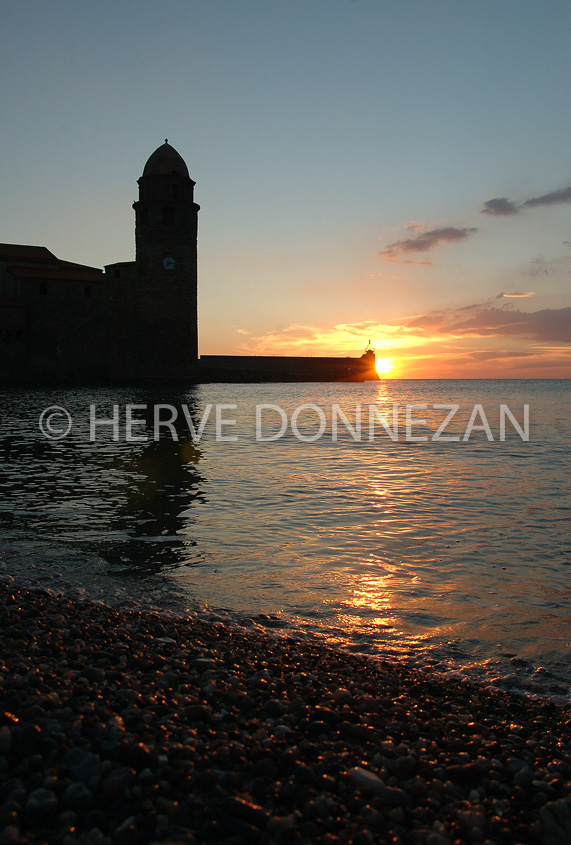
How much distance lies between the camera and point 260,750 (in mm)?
2520

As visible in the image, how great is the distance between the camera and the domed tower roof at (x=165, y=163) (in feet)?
168

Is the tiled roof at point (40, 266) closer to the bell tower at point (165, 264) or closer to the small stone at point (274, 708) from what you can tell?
the bell tower at point (165, 264)

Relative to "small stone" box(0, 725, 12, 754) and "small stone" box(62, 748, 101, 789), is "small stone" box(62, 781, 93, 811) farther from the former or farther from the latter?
"small stone" box(0, 725, 12, 754)

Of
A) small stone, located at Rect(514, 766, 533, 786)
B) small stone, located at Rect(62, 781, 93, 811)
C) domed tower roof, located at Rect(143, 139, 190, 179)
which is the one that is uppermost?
domed tower roof, located at Rect(143, 139, 190, 179)

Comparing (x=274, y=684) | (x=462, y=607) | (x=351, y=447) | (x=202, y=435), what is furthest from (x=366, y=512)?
(x=202, y=435)

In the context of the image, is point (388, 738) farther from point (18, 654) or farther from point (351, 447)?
point (351, 447)

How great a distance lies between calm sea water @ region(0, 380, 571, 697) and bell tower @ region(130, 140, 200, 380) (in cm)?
3961

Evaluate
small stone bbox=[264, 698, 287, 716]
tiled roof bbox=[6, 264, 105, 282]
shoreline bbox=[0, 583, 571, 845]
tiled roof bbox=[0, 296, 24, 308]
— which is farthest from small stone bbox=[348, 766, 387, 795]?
tiled roof bbox=[6, 264, 105, 282]

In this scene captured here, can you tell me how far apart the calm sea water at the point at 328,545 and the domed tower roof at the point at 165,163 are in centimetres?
4342

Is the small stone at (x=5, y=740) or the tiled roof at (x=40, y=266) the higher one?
the tiled roof at (x=40, y=266)

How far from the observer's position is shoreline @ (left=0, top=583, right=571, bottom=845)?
211 cm

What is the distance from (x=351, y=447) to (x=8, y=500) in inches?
432

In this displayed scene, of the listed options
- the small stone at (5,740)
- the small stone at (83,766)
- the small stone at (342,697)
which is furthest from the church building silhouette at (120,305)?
the small stone at (83,766)

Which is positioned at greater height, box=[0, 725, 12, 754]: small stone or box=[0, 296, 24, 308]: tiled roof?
box=[0, 296, 24, 308]: tiled roof
